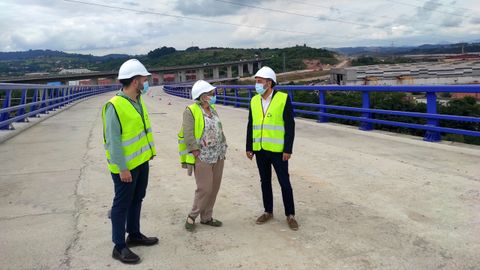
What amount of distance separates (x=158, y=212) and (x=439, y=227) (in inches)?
116

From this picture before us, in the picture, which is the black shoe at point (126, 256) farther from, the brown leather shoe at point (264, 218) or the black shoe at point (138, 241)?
the brown leather shoe at point (264, 218)

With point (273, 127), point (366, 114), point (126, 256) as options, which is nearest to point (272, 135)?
point (273, 127)

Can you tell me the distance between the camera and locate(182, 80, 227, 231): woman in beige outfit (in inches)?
174

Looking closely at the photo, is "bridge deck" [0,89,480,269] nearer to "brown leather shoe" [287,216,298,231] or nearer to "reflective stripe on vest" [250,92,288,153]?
"brown leather shoe" [287,216,298,231]

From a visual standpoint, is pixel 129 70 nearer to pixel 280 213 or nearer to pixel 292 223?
pixel 292 223

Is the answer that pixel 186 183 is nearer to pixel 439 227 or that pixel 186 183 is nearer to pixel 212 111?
pixel 212 111

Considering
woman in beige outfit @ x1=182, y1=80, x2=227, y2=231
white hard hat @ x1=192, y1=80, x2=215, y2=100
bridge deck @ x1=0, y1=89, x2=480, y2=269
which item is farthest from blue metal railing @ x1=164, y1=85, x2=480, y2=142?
white hard hat @ x1=192, y1=80, x2=215, y2=100

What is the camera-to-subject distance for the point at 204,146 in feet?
14.6

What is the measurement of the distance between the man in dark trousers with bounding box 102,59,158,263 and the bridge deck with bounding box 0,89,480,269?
373mm

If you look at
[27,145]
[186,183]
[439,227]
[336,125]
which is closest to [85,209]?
[186,183]

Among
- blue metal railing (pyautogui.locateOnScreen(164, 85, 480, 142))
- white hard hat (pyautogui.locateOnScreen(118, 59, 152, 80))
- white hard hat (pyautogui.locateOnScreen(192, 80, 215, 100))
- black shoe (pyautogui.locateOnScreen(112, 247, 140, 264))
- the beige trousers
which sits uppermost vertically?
white hard hat (pyautogui.locateOnScreen(118, 59, 152, 80))

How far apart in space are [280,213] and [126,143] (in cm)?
203

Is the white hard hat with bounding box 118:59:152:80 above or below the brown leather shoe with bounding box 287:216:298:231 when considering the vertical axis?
above

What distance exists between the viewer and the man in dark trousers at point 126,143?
369 centimetres
